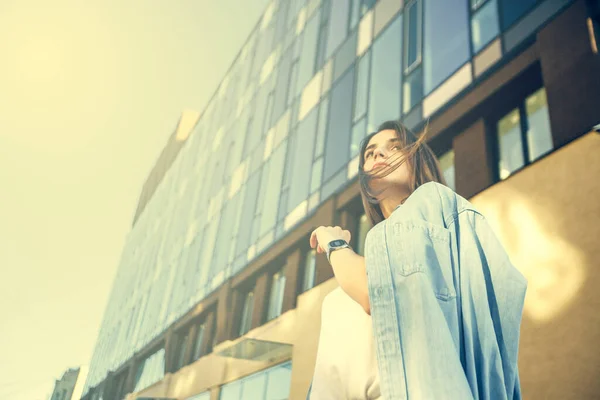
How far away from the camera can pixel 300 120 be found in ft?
54.0

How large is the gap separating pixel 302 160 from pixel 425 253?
536 inches

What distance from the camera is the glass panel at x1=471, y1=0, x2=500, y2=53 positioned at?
853cm

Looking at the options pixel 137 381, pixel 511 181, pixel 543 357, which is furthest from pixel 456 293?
pixel 137 381

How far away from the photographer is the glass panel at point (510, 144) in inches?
306

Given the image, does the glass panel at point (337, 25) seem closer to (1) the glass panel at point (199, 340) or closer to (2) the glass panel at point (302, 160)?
(2) the glass panel at point (302, 160)

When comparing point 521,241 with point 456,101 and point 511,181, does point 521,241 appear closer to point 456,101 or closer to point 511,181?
point 511,181

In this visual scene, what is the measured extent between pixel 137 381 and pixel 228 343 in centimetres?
1407

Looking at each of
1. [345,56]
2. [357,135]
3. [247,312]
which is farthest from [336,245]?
[247,312]

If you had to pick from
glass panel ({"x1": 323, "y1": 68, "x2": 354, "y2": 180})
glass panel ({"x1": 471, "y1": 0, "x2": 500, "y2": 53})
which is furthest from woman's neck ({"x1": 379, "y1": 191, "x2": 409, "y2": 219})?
glass panel ({"x1": 323, "y1": 68, "x2": 354, "y2": 180})

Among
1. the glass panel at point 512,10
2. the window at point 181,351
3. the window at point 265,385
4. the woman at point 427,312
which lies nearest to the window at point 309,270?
the window at point 265,385

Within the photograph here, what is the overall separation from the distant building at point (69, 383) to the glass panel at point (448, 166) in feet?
241

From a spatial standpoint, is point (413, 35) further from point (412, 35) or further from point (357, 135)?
point (357, 135)

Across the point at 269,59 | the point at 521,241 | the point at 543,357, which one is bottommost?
the point at 543,357

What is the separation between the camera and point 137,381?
27953 millimetres
